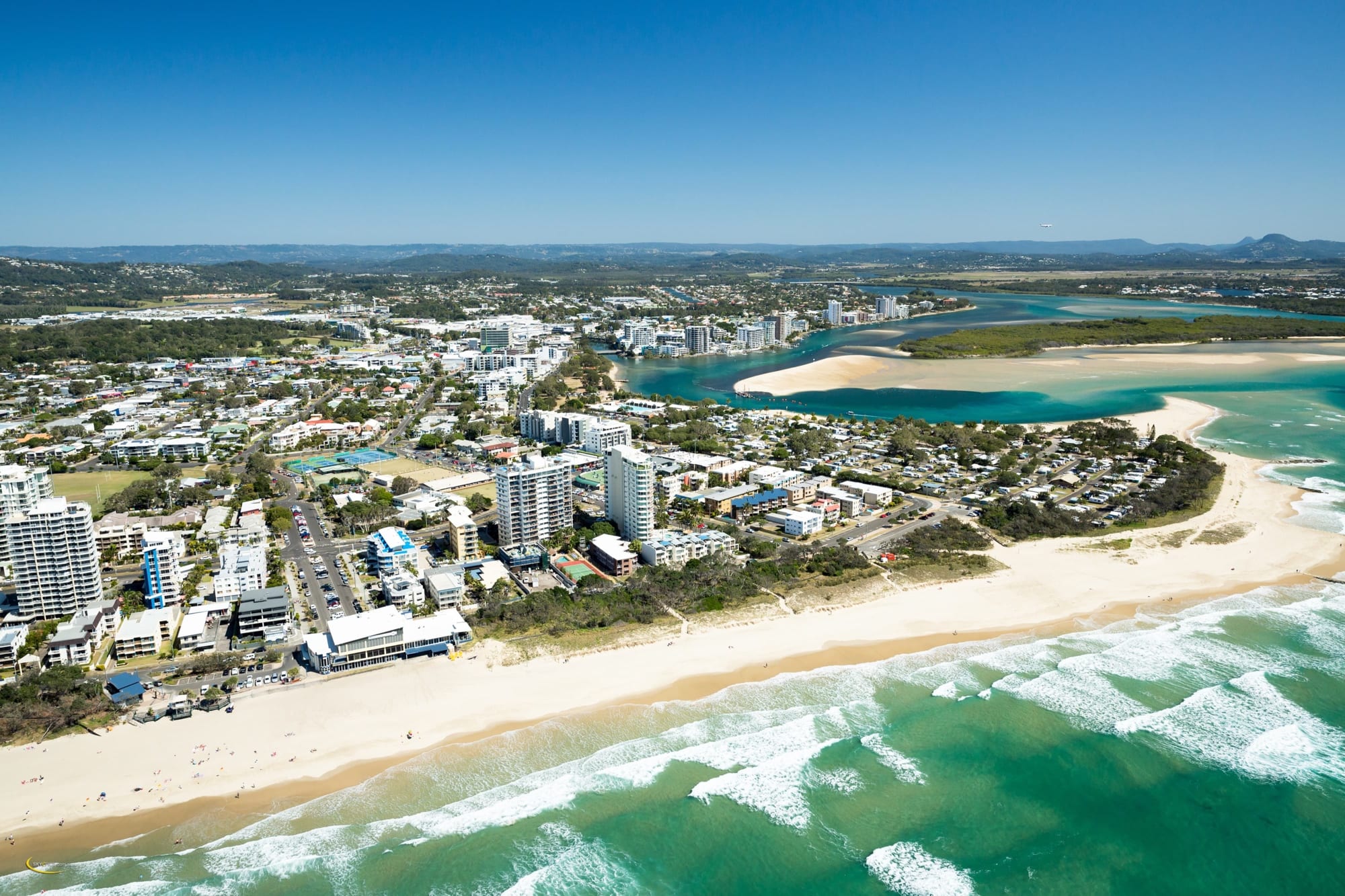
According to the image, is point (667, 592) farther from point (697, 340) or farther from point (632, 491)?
point (697, 340)

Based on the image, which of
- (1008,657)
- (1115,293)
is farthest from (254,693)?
(1115,293)

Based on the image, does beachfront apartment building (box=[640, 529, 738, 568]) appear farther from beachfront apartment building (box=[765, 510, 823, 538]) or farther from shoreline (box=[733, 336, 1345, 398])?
shoreline (box=[733, 336, 1345, 398])

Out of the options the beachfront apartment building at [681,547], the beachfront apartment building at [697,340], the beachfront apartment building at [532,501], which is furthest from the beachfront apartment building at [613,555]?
the beachfront apartment building at [697,340]

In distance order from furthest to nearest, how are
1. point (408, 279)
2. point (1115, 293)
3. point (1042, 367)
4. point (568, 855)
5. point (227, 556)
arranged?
point (408, 279) → point (1115, 293) → point (1042, 367) → point (227, 556) → point (568, 855)

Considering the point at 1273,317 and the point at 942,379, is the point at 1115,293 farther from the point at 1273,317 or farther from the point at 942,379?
the point at 942,379

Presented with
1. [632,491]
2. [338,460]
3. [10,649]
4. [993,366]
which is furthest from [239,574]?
[993,366]

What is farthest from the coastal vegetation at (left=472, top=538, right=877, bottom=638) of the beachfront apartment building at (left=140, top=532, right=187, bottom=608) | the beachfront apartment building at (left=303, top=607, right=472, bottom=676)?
the beachfront apartment building at (left=140, top=532, right=187, bottom=608)

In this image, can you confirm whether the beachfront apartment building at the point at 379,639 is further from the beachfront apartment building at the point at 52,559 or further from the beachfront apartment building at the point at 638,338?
the beachfront apartment building at the point at 638,338
